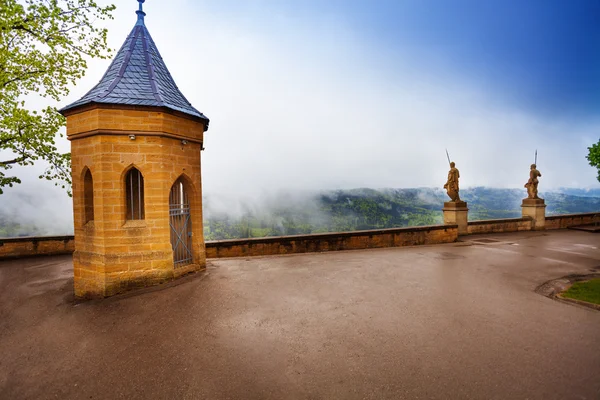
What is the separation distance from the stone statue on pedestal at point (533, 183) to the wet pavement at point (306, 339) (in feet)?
34.0

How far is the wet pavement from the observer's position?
3.09 m

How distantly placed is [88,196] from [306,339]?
598 centimetres

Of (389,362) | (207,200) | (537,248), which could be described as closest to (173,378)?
(389,362)

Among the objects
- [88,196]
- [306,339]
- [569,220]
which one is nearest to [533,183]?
[569,220]

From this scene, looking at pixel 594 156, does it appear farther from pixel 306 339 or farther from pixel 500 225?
pixel 306 339

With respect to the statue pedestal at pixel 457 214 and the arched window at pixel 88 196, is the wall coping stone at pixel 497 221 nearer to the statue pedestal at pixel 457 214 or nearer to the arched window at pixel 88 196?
the statue pedestal at pixel 457 214

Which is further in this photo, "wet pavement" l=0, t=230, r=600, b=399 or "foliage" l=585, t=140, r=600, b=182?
"foliage" l=585, t=140, r=600, b=182

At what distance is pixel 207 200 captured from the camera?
4067 inches

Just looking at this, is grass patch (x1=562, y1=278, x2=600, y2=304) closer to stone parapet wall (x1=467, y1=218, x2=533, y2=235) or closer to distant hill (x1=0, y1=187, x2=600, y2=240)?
stone parapet wall (x1=467, y1=218, x2=533, y2=235)

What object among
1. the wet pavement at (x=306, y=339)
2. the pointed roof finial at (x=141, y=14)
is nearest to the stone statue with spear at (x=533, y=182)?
the wet pavement at (x=306, y=339)

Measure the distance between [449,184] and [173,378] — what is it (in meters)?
14.0

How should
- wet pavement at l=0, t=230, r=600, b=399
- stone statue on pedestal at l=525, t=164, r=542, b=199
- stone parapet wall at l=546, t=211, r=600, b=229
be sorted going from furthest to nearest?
1. stone parapet wall at l=546, t=211, r=600, b=229
2. stone statue on pedestal at l=525, t=164, r=542, b=199
3. wet pavement at l=0, t=230, r=600, b=399

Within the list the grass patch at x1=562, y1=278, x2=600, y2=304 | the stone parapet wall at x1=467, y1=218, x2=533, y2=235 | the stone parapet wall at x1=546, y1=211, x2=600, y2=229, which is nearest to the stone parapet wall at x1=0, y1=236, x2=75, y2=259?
the grass patch at x1=562, y1=278, x2=600, y2=304

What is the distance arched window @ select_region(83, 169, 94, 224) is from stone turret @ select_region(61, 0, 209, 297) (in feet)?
0.06
